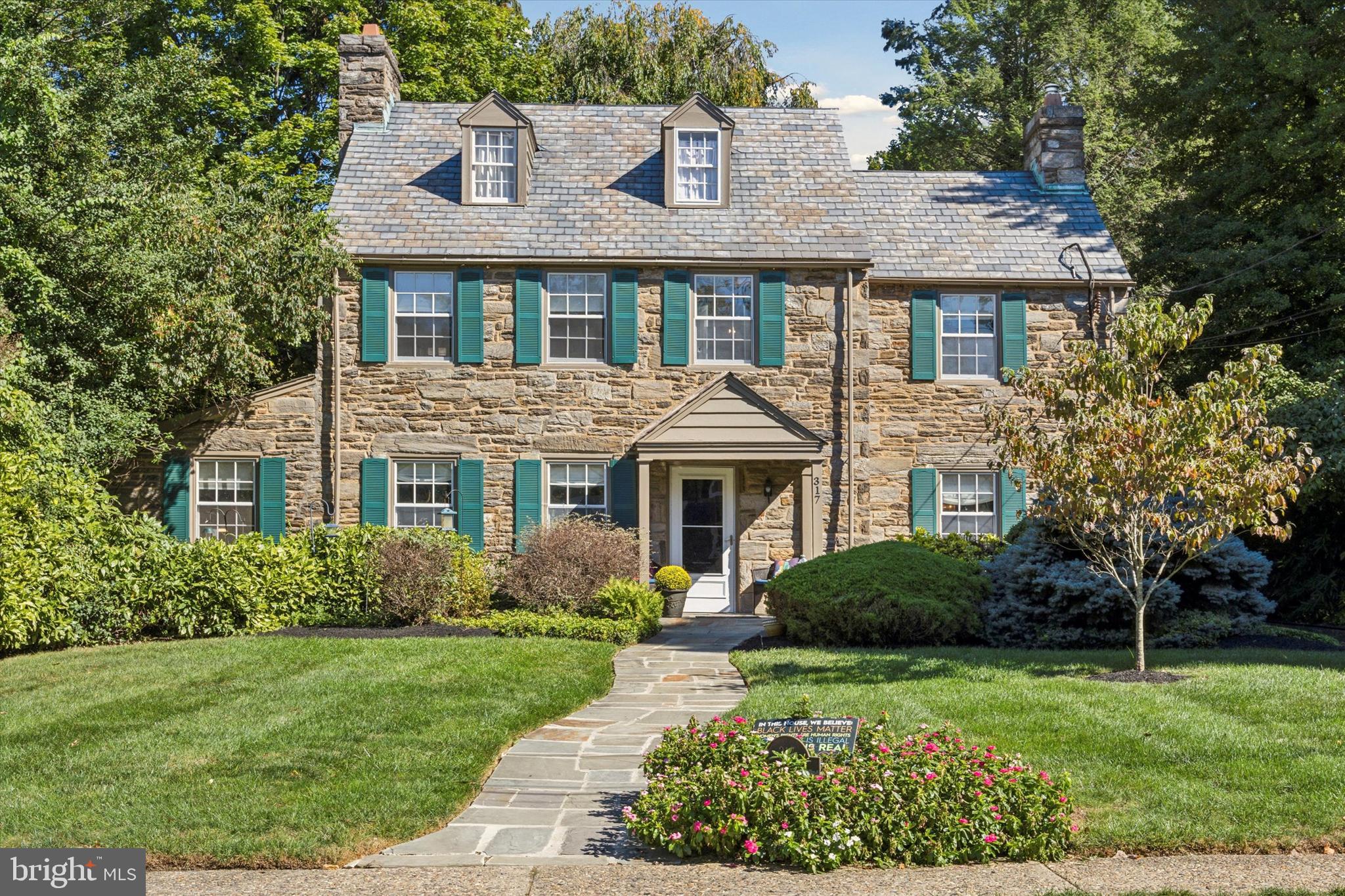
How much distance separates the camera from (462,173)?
17.8 metres

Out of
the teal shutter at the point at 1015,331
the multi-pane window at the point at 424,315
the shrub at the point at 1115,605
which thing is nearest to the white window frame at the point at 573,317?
the multi-pane window at the point at 424,315

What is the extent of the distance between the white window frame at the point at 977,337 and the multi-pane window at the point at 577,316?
5.17 metres

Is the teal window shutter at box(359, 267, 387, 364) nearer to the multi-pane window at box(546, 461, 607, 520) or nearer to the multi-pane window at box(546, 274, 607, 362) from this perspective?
the multi-pane window at box(546, 274, 607, 362)

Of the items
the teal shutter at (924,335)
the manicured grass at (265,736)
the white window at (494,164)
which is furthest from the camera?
the white window at (494,164)

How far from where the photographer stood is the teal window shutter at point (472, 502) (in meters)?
16.7

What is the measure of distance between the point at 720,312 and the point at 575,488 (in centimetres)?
346

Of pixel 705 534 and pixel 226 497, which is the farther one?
pixel 705 534

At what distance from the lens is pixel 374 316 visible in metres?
16.9

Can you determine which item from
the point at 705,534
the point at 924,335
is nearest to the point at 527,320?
the point at 705,534

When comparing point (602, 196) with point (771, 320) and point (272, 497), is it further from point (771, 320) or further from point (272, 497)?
point (272, 497)

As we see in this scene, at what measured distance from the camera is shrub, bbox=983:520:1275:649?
1179 centimetres

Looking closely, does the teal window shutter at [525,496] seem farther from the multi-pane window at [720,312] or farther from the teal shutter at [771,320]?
the teal shutter at [771,320]

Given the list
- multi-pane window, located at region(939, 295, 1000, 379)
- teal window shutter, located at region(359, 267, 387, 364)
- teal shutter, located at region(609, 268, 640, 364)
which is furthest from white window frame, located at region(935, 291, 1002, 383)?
teal window shutter, located at region(359, 267, 387, 364)

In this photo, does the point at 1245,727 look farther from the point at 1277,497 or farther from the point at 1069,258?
the point at 1069,258
